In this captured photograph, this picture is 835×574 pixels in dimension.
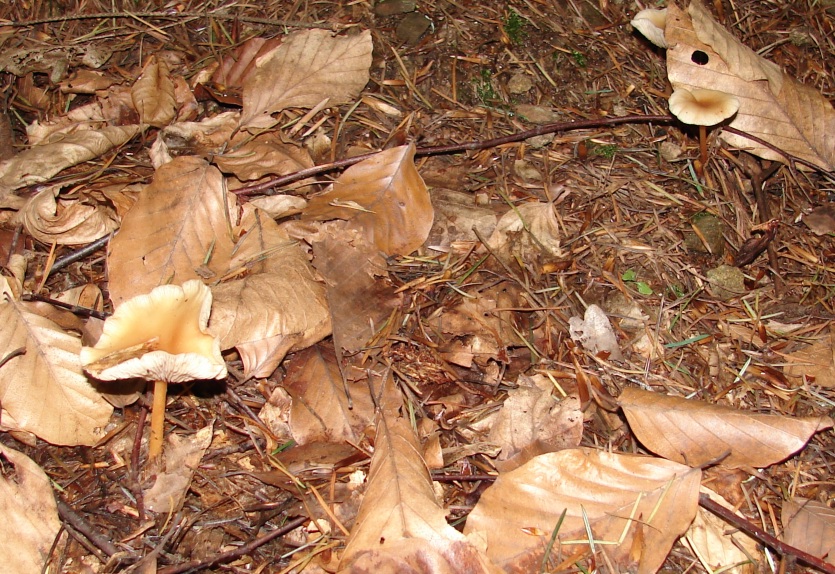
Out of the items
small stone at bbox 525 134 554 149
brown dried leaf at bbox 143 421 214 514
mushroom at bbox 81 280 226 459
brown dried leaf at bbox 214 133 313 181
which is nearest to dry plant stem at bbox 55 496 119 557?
brown dried leaf at bbox 143 421 214 514

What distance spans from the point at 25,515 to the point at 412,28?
2.48 m

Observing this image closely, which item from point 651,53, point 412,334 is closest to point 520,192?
point 412,334

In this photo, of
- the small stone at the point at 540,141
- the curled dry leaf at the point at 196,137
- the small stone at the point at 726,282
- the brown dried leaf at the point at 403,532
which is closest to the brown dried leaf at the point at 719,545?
the brown dried leaf at the point at 403,532

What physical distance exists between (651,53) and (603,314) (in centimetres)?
150

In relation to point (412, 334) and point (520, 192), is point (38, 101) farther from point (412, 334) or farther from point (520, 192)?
point (520, 192)

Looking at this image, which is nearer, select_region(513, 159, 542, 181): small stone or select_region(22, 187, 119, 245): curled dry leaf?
select_region(22, 187, 119, 245): curled dry leaf

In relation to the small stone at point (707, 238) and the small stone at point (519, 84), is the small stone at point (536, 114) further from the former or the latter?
the small stone at point (707, 238)

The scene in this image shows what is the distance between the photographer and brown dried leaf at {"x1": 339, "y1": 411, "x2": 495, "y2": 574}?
5.73ft

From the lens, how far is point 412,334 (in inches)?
88.6

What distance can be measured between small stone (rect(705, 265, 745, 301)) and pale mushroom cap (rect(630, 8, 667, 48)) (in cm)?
112

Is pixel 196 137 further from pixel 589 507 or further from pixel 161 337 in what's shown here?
pixel 589 507

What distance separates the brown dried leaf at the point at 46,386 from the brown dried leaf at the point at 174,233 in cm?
24

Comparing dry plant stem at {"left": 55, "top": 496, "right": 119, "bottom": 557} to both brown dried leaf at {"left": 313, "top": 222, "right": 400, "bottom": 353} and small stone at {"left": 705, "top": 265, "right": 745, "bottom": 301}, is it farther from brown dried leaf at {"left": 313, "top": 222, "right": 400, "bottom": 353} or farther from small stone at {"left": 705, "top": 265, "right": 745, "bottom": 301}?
small stone at {"left": 705, "top": 265, "right": 745, "bottom": 301}

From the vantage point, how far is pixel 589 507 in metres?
1.87
